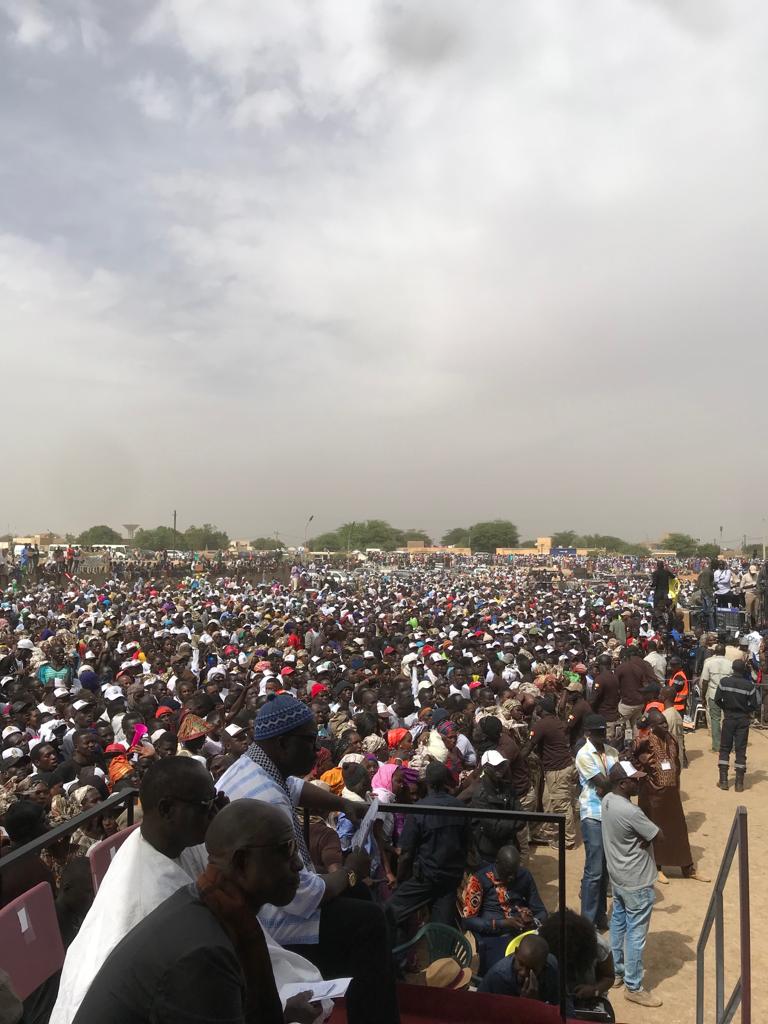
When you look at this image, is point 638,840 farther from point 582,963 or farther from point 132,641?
point 132,641

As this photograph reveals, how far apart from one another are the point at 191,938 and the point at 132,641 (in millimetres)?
14007

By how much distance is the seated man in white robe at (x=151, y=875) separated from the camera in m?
1.93

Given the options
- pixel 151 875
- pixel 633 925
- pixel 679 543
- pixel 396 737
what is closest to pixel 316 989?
pixel 151 875

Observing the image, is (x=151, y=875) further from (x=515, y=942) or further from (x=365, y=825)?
(x=515, y=942)

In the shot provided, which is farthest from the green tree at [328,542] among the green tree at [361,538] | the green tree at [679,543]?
the green tree at [679,543]

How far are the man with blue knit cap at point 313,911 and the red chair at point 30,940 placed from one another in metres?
0.79

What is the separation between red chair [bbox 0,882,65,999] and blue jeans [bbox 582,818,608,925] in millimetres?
4385

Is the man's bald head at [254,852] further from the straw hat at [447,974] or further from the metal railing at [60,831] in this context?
the straw hat at [447,974]

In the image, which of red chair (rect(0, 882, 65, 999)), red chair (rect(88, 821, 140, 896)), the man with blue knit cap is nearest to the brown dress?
the man with blue knit cap

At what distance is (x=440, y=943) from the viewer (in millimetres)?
3367

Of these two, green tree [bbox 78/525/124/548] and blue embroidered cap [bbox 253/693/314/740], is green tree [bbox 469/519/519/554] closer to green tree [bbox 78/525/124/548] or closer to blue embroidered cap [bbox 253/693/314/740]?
green tree [bbox 78/525/124/548]

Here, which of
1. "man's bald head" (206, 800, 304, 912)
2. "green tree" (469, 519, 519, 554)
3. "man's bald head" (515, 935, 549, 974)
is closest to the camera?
"man's bald head" (206, 800, 304, 912)

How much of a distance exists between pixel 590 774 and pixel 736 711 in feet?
14.5

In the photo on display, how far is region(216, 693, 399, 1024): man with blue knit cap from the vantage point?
252 cm
